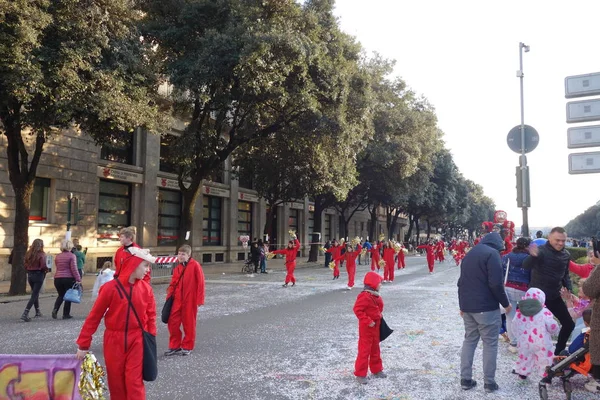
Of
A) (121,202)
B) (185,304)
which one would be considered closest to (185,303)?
(185,304)

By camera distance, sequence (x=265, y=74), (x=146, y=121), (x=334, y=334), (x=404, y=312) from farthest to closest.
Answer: (x=265, y=74) → (x=146, y=121) → (x=404, y=312) → (x=334, y=334)

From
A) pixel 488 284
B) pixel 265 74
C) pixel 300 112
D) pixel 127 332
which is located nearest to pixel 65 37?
pixel 265 74

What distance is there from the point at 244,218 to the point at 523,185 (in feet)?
88.9

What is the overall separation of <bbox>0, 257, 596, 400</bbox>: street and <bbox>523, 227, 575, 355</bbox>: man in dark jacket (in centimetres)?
81

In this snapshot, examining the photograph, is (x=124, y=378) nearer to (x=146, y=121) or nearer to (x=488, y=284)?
(x=488, y=284)

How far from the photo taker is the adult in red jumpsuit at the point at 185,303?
7438 millimetres

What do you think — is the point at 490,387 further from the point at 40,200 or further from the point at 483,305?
the point at 40,200

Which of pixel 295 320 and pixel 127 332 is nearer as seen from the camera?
pixel 127 332

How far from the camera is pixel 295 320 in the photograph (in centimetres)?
1041

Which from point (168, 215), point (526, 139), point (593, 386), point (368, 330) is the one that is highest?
point (526, 139)

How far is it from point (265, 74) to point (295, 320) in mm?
9433

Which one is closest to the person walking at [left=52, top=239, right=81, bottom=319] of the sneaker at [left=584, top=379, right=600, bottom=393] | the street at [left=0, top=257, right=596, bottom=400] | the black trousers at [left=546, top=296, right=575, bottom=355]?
the street at [left=0, top=257, right=596, bottom=400]

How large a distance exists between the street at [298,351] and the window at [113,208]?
11042 mm

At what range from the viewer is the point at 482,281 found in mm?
5543
